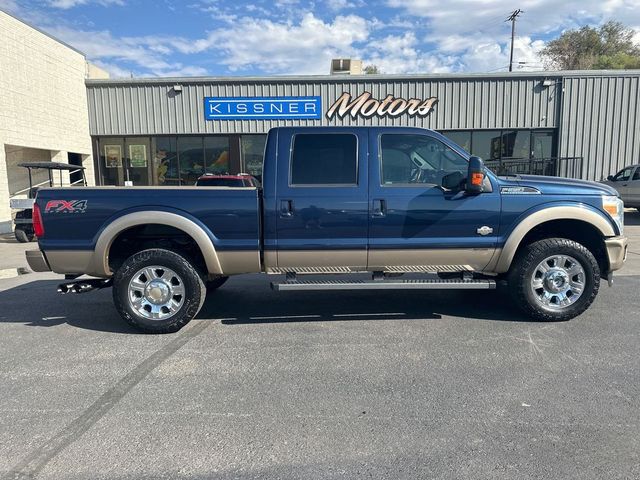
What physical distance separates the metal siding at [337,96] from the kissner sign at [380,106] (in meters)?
0.18

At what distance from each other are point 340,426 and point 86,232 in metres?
3.21

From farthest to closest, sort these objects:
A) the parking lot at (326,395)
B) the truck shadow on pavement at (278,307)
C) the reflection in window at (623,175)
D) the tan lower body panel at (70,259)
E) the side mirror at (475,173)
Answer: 1. the reflection in window at (623,175)
2. the truck shadow on pavement at (278,307)
3. the tan lower body panel at (70,259)
4. the side mirror at (475,173)
5. the parking lot at (326,395)

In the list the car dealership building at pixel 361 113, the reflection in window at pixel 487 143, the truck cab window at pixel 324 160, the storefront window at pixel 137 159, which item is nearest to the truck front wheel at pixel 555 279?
the truck cab window at pixel 324 160

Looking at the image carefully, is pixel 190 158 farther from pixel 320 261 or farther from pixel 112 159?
pixel 320 261

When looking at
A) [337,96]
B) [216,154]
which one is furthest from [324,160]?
[216,154]

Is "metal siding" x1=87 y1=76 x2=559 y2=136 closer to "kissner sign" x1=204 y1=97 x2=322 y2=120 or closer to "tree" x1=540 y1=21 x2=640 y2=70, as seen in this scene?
"kissner sign" x1=204 y1=97 x2=322 y2=120

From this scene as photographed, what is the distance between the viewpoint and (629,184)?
47.4 ft

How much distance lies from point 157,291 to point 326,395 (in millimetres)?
2230

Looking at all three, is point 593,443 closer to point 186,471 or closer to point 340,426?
point 340,426

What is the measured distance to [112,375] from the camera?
3.63 m

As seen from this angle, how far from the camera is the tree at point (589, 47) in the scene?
4003 cm

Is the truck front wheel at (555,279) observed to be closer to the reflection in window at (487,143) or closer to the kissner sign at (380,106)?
the kissner sign at (380,106)

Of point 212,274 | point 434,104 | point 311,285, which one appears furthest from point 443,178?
point 434,104

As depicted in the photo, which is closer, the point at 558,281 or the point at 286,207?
the point at 286,207
